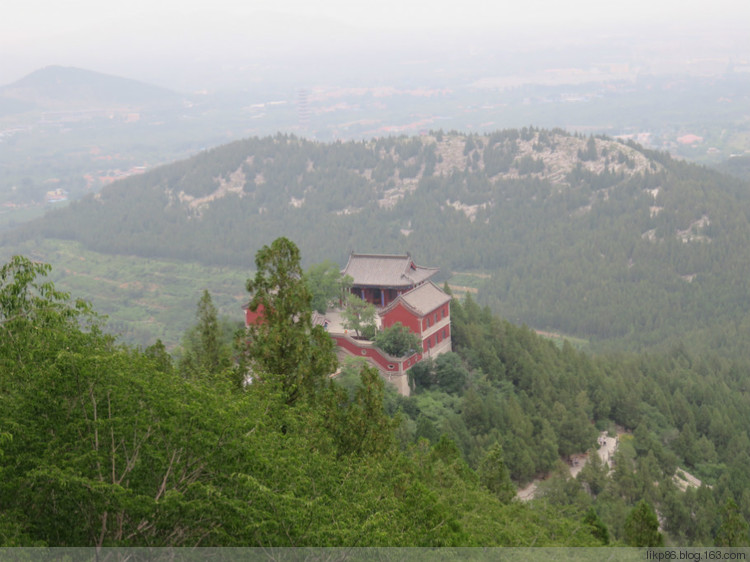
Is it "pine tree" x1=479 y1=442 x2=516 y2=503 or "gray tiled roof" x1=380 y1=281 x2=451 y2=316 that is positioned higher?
"gray tiled roof" x1=380 y1=281 x2=451 y2=316

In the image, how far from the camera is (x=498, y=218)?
11562 centimetres

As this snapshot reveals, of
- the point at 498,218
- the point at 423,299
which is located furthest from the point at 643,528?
the point at 498,218

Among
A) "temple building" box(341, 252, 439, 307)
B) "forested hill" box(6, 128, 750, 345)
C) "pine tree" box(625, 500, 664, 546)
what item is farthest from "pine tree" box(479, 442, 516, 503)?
"forested hill" box(6, 128, 750, 345)

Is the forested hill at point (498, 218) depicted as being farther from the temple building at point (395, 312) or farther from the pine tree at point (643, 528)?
the pine tree at point (643, 528)

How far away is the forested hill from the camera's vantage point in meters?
90.1

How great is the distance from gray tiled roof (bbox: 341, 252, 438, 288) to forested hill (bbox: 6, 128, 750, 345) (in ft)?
123

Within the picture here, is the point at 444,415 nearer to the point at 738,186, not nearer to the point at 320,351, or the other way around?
the point at 320,351

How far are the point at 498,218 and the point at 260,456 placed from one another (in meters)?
102

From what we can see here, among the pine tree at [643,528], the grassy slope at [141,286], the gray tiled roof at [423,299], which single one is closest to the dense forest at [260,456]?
the pine tree at [643,528]

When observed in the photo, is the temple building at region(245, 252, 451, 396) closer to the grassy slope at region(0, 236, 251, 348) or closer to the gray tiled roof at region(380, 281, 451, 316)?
the gray tiled roof at region(380, 281, 451, 316)

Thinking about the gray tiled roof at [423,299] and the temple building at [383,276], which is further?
the temple building at [383,276]

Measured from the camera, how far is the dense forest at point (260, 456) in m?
14.3

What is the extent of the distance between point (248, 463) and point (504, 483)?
1758cm

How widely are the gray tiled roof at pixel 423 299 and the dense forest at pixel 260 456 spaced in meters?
4.82
